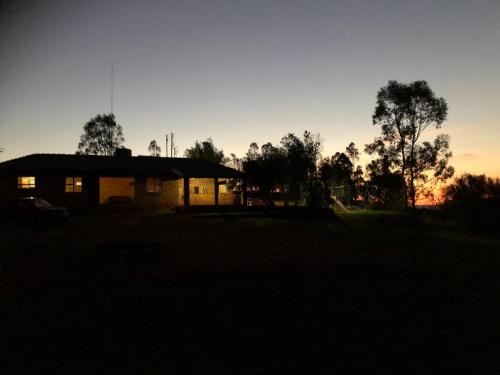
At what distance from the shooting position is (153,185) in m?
28.5

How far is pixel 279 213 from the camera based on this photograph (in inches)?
832

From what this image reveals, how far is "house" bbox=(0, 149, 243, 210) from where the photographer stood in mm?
23922

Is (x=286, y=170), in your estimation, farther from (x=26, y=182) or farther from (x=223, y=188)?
(x=26, y=182)

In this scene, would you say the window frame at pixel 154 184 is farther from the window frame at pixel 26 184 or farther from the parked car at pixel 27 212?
the parked car at pixel 27 212

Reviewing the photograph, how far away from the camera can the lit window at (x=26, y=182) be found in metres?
23.9

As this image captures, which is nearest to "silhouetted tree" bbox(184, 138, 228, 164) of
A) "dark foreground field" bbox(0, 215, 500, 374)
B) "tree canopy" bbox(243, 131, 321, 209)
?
"tree canopy" bbox(243, 131, 321, 209)

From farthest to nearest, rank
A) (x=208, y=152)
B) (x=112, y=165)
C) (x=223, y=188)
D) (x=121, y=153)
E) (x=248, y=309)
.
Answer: (x=208, y=152) → (x=223, y=188) → (x=121, y=153) → (x=112, y=165) → (x=248, y=309)

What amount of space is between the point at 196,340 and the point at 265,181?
24.0 meters

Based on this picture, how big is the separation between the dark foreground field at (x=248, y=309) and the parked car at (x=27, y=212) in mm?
6634

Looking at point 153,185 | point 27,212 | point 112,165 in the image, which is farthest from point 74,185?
point 27,212

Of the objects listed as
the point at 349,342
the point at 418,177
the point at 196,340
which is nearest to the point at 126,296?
the point at 196,340

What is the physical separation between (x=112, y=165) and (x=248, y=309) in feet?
78.7

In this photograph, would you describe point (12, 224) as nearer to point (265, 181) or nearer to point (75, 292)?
point (75, 292)

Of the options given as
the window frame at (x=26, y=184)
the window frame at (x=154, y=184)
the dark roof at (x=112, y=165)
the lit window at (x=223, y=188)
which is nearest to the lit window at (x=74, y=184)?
the dark roof at (x=112, y=165)
